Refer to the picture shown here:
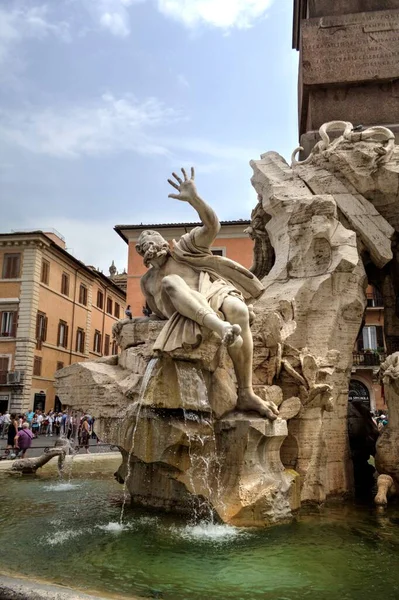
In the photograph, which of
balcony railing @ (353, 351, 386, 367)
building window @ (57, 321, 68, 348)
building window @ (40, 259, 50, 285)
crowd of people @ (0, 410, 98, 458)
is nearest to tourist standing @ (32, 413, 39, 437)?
crowd of people @ (0, 410, 98, 458)

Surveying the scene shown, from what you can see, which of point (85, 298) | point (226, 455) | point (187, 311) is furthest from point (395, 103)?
point (85, 298)

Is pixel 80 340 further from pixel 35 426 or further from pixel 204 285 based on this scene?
pixel 204 285

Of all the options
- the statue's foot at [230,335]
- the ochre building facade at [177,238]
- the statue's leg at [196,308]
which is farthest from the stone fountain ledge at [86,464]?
the ochre building facade at [177,238]

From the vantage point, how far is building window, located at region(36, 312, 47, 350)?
2905 cm

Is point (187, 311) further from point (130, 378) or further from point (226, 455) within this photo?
point (226, 455)

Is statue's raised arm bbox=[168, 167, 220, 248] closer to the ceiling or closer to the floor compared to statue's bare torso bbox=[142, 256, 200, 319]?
closer to the ceiling

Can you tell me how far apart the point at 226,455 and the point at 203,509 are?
0.51m

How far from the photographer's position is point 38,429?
20688 millimetres

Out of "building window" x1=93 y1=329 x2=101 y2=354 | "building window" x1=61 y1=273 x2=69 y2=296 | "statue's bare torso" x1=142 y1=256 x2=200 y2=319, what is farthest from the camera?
"building window" x1=93 y1=329 x2=101 y2=354

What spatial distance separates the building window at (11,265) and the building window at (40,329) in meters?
2.55

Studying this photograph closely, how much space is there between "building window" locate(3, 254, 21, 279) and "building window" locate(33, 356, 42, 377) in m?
4.57

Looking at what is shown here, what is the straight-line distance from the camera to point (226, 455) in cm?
499

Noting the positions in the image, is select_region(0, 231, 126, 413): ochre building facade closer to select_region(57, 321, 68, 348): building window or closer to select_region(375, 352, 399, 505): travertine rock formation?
select_region(57, 321, 68, 348): building window

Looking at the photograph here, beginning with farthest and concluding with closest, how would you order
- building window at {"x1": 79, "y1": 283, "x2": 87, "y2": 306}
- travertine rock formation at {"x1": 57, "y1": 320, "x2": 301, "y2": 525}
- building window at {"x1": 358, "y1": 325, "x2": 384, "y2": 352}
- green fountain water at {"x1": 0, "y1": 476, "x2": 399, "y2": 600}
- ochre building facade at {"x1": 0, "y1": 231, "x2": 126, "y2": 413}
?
building window at {"x1": 79, "y1": 283, "x2": 87, "y2": 306} → ochre building facade at {"x1": 0, "y1": 231, "x2": 126, "y2": 413} → building window at {"x1": 358, "y1": 325, "x2": 384, "y2": 352} → travertine rock formation at {"x1": 57, "y1": 320, "x2": 301, "y2": 525} → green fountain water at {"x1": 0, "y1": 476, "x2": 399, "y2": 600}
